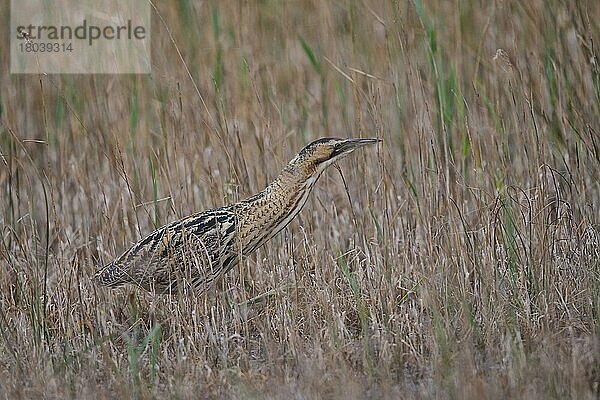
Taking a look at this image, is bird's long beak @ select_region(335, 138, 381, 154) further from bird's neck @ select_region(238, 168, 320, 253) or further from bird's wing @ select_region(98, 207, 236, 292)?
bird's wing @ select_region(98, 207, 236, 292)

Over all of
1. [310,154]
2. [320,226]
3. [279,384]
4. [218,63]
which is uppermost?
[218,63]

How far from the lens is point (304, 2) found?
4.22 meters

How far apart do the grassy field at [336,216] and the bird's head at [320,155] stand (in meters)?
0.12

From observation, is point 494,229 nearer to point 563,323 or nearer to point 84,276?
point 563,323

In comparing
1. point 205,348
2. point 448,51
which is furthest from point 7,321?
point 448,51

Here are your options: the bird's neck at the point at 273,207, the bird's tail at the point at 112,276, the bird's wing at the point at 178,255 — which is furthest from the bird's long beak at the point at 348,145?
the bird's tail at the point at 112,276

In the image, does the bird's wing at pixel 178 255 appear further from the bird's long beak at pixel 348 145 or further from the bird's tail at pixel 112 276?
the bird's long beak at pixel 348 145

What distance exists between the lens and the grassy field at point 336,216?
9.18 feet

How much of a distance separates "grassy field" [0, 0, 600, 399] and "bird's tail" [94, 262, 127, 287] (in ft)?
0.21

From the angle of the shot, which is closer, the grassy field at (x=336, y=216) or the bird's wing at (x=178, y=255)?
the grassy field at (x=336, y=216)

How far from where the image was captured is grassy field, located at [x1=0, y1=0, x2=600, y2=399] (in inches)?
110

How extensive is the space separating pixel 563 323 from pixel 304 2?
1.83 metres

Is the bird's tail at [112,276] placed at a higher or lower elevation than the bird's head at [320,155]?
lower

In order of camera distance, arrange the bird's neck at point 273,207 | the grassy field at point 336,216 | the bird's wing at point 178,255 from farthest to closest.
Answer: the bird's neck at point 273,207
the bird's wing at point 178,255
the grassy field at point 336,216
